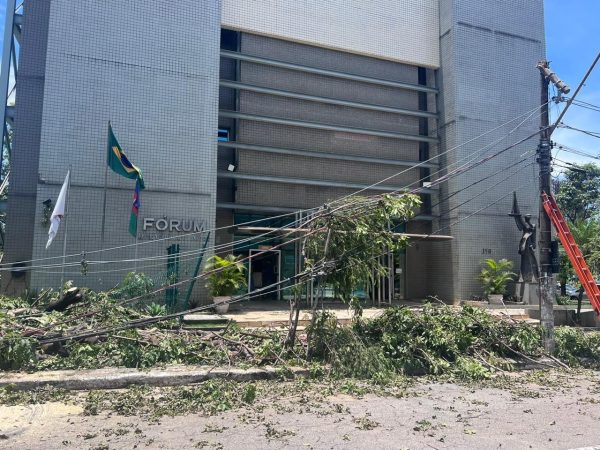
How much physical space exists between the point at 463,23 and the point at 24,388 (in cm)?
1931

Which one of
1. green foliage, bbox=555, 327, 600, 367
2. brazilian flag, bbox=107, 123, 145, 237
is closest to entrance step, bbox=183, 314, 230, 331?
brazilian flag, bbox=107, 123, 145, 237

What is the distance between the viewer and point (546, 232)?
432 inches

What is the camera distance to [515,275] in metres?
18.0

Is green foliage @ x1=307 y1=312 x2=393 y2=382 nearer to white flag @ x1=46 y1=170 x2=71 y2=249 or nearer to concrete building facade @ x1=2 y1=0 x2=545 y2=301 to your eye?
concrete building facade @ x1=2 y1=0 x2=545 y2=301

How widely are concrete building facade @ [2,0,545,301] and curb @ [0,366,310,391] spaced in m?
5.60

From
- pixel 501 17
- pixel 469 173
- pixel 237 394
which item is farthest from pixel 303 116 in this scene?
pixel 237 394

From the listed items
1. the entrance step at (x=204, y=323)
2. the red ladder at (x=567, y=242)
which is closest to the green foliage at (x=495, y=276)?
the red ladder at (x=567, y=242)

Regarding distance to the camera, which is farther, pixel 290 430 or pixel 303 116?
pixel 303 116

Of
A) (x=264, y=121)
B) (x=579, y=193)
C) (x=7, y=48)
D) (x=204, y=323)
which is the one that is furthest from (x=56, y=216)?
(x=579, y=193)

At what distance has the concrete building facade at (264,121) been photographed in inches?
561

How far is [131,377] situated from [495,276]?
13.9 metres

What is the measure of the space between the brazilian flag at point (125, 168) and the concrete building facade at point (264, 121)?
0.91m

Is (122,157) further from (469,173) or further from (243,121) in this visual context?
(469,173)

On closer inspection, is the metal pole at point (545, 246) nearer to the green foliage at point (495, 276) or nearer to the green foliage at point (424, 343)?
the green foliage at point (424, 343)
